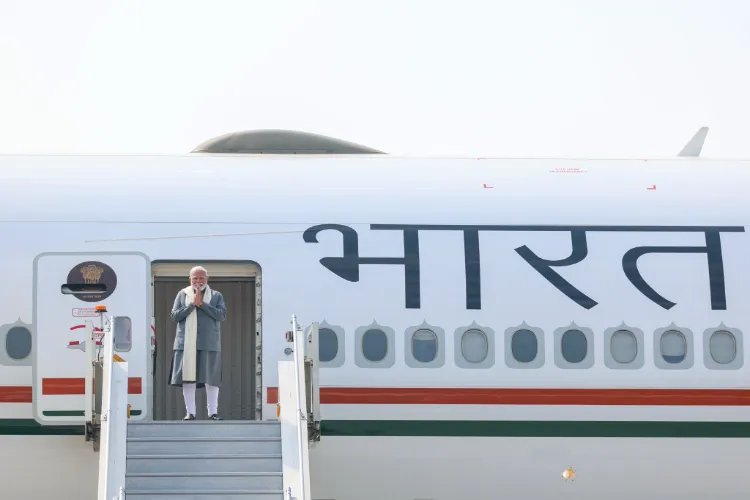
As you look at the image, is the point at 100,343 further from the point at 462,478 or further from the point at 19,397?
the point at 462,478

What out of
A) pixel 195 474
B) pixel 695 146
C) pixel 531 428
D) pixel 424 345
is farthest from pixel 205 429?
pixel 695 146

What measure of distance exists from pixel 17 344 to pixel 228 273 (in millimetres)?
2408

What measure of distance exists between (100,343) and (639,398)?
5.92 metres

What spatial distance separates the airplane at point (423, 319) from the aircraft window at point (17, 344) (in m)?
0.02

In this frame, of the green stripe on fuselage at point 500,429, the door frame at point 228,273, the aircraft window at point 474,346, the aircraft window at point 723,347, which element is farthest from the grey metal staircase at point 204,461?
the aircraft window at point 723,347

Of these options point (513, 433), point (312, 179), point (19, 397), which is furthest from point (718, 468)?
point (19, 397)

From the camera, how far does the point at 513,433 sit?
43.9 ft

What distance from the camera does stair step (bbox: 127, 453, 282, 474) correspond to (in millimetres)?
11812

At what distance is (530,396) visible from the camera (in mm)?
13406

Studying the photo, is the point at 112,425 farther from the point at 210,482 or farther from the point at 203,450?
the point at 210,482

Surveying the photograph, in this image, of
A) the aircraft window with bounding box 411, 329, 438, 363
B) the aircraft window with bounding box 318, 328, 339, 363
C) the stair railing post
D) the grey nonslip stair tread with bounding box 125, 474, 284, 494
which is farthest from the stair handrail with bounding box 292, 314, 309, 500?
the aircraft window with bounding box 411, 329, 438, 363

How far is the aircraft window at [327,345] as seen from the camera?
524 inches

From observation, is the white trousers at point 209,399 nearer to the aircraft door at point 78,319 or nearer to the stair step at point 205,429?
the aircraft door at point 78,319

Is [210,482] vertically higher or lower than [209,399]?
lower
